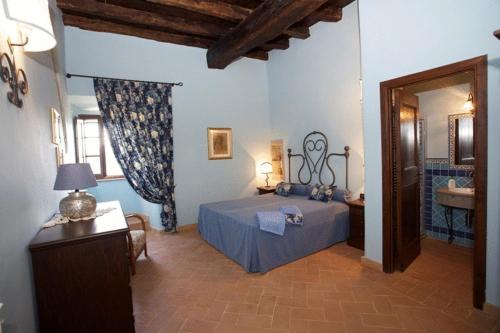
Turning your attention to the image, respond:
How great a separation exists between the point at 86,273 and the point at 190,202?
3.07m

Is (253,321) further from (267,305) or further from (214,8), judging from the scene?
(214,8)

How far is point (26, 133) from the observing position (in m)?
1.56

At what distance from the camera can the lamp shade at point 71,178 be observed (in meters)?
1.87

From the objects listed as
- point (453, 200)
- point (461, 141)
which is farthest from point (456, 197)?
point (461, 141)

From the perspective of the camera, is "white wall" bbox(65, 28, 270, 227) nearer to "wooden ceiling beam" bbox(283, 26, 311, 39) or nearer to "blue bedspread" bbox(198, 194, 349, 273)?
"blue bedspread" bbox(198, 194, 349, 273)

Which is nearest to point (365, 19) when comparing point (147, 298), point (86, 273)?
point (86, 273)

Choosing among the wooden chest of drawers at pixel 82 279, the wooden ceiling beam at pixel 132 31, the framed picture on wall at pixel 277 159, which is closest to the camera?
the wooden chest of drawers at pixel 82 279

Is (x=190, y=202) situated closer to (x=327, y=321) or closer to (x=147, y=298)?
(x=147, y=298)

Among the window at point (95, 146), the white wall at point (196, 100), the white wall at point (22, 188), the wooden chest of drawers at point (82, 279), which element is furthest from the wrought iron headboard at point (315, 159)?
the white wall at point (22, 188)

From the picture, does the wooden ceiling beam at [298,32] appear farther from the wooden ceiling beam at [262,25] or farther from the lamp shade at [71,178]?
the lamp shade at [71,178]

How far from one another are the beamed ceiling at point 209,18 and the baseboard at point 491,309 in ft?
10.3

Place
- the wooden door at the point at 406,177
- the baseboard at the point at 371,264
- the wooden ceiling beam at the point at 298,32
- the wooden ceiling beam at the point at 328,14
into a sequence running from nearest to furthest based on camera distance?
the wooden door at the point at 406,177 < the baseboard at the point at 371,264 < the wooden ceiling beam at the point at 328,14 < the wooden ceiling beam at the point at 298,32

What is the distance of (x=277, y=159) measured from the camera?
5.39m

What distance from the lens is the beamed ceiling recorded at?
307 cm
